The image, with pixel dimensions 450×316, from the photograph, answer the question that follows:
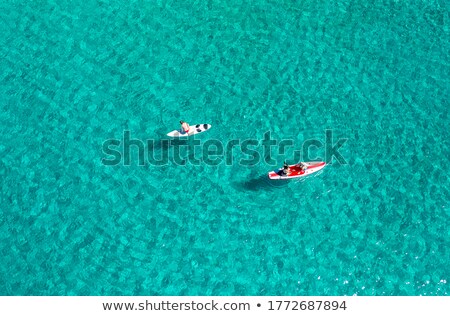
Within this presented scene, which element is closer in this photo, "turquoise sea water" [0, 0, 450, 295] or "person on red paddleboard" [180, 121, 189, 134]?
"turquoise sea water" [0, 0, 450, 295]

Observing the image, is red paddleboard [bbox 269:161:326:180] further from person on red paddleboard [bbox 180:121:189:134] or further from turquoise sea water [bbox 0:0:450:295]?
person on red paddleboard [bbox 180:121:189:134]

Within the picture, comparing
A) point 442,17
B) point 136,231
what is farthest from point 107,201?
point 442,17

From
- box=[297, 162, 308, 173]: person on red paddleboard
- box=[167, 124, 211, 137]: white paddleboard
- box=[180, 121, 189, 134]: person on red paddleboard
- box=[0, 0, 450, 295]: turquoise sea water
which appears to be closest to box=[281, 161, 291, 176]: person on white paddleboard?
box=[297, 162, 308, 173]: person on red paddleboard

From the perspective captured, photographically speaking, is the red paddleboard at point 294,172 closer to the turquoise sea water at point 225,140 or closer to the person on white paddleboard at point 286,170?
the person on white paddleboard at point 286,170

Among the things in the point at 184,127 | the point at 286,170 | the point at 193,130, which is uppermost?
the point at 184,127

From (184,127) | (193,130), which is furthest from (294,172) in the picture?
(184,127)

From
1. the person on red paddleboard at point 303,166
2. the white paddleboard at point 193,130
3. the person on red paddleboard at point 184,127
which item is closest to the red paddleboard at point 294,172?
the person on red paddleboard at point 303,166

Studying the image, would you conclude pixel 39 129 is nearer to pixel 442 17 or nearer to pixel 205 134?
pixel 205 134

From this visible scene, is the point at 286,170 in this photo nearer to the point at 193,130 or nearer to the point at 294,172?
the point at 294,172
